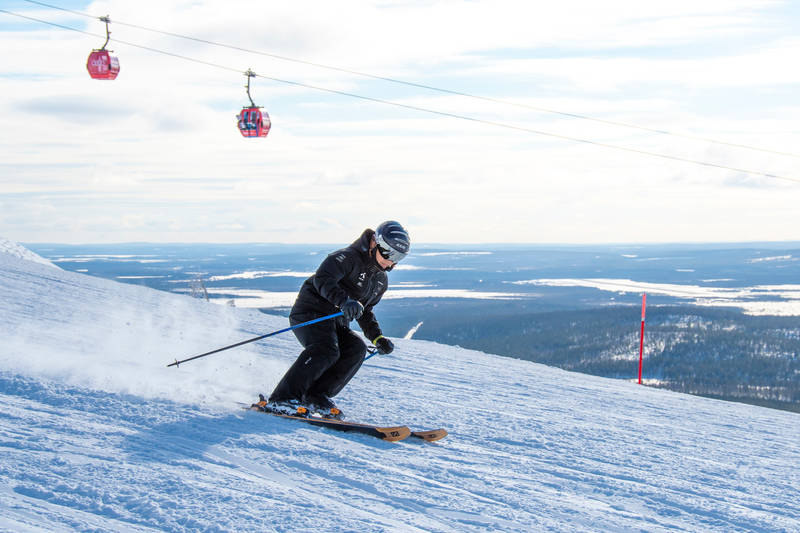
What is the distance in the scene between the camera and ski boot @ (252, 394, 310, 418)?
4918mm

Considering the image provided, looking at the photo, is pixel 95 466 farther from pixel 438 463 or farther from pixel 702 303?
pixel 702 303

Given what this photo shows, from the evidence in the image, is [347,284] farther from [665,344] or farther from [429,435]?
[665,344]

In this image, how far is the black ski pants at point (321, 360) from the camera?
5.02 m

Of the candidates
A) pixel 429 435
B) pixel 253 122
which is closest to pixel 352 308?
pixel 429 435

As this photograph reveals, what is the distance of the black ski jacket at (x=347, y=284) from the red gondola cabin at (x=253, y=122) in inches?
383

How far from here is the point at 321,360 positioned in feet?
16.4

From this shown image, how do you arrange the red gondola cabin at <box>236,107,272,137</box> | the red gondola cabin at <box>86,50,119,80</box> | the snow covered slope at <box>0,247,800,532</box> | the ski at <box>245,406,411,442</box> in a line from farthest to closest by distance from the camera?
the red gondola cabin at <box>236,107,272,137</box>, the red gondola cabin at <box>86,50,119,80</box>, the ski at <box>245,406,411,442</box>, the snow covered slope at <box>0,247,800,532</box>

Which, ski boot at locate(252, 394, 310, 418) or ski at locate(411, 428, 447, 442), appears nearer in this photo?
ski at locate(411, 428, 447, 442)

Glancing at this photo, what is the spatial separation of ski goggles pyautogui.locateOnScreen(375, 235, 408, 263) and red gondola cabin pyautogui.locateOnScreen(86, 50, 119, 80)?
A: 33.9 feet

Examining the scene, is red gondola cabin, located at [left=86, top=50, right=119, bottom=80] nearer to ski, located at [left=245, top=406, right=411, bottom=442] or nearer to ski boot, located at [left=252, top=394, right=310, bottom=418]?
ski boot, located at [left=252, top=394, right=310, bottom=418]

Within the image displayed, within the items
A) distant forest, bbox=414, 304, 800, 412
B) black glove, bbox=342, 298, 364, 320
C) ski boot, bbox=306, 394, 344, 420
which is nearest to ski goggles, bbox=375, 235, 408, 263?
black glove, bbox=342, 298, 364, 320

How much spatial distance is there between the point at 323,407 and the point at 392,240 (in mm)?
1357

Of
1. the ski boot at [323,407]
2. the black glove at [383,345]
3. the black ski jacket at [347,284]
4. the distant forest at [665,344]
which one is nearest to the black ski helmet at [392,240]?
the black ski jacket at [347,284]

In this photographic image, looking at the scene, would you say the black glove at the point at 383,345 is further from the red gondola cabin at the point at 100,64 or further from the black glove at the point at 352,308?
the red gondola cabin at the point at 100,64
